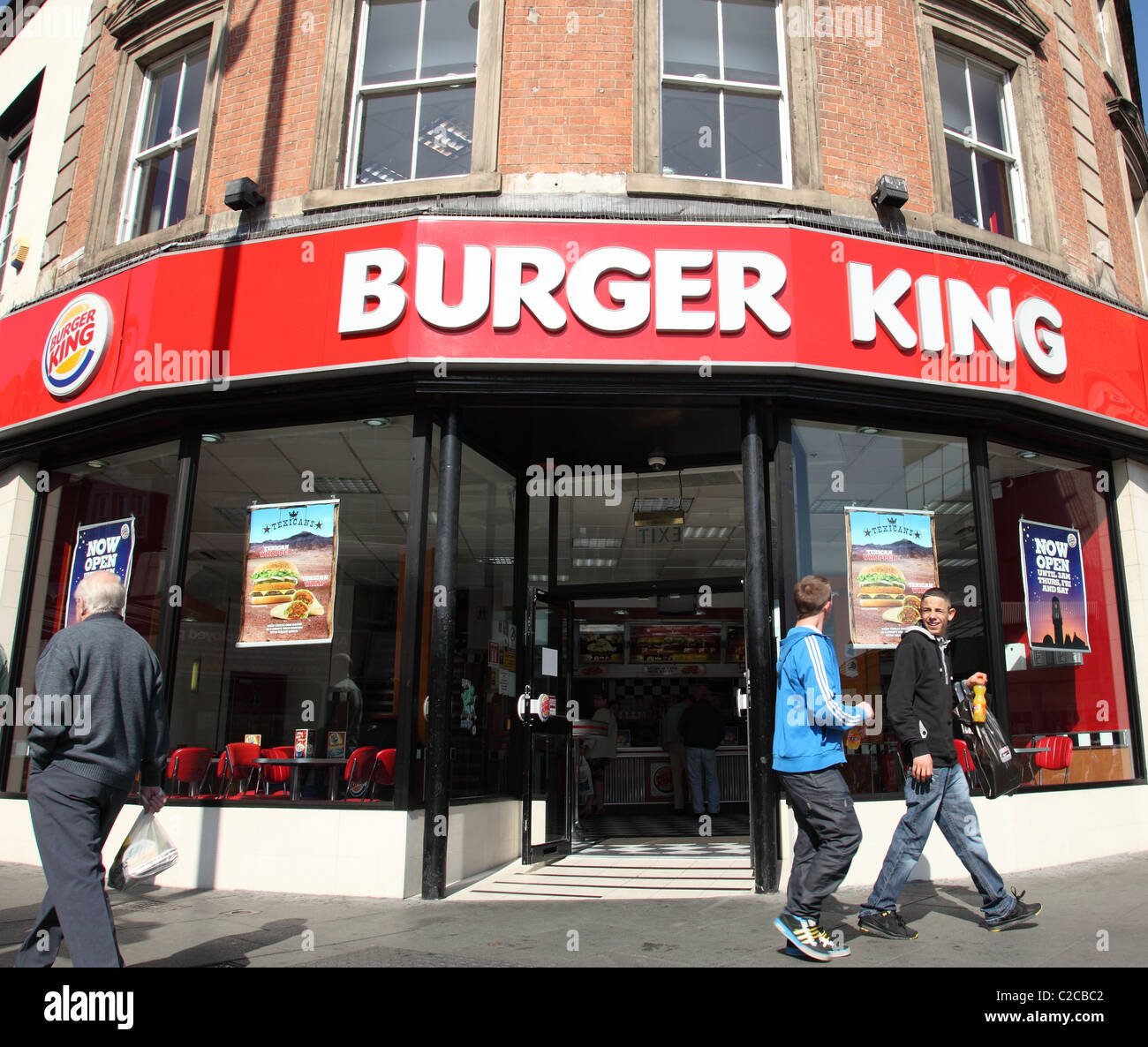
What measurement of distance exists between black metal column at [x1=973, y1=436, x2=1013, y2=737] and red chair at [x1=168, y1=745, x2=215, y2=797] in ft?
20.5

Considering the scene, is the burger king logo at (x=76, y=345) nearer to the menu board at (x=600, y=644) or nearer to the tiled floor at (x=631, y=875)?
the tiled floor at (x=631, y=875)

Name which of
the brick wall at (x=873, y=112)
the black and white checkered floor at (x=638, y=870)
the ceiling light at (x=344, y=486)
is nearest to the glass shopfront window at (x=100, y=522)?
the ceiling light at (x=344, y=486)

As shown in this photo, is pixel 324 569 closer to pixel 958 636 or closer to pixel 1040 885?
pixel 958 636

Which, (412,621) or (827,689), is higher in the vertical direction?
(412,621)

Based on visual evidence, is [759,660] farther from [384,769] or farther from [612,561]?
[384,769]

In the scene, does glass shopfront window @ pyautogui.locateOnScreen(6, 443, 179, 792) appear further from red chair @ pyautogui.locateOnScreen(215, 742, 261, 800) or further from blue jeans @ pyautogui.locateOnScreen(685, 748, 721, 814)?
blue jeans @ pyautogui.locateOnScreen(685, 748, 721, 814)

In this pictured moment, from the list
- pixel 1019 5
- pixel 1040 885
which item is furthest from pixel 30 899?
pixel 1019 5

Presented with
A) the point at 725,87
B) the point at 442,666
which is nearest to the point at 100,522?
the point at 442,666

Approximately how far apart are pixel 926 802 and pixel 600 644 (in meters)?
11.0

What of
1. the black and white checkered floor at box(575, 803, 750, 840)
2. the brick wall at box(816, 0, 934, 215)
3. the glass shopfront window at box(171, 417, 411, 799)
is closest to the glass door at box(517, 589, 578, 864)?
the black and white checkered floor at box(575, 803, 750, 840)

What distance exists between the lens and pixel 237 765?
7402 millimetres

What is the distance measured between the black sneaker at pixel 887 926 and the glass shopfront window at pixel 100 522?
5.70 m

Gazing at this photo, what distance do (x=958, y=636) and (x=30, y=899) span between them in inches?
280

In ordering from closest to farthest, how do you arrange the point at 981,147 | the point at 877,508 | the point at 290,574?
the point at 290,574 → the point at 877,508 → the point at 981,147
